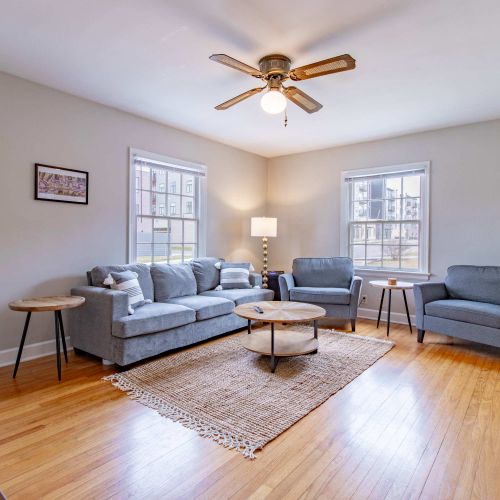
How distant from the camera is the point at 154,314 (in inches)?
Result: 121

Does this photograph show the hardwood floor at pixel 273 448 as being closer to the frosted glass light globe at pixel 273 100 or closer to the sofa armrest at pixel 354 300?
the sofa armrest at pixel 354 300

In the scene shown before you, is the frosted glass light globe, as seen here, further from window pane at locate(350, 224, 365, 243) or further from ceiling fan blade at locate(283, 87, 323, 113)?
window pane at locate(350, 224, 365, 243)

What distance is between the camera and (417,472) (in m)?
1.69

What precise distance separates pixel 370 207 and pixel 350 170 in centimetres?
64

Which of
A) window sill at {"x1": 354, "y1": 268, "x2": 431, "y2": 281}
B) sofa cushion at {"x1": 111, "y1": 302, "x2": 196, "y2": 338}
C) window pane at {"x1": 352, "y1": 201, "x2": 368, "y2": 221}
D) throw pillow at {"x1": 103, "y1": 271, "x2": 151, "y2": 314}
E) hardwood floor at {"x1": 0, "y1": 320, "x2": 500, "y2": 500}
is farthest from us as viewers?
window pane at {"x1": 352, "y1": 201, "x2": 368, "y2": 221}

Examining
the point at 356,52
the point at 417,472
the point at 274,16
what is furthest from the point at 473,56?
the point at 417,472

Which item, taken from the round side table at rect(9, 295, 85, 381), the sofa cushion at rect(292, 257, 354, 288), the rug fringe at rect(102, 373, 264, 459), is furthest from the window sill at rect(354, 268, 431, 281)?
the round side table at rect(9, 295, 85, 381)

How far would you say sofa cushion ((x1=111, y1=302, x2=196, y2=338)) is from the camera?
2854 millimetres

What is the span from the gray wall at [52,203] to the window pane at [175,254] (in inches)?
28.1

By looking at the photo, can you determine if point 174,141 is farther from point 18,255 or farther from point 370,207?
point 370,207

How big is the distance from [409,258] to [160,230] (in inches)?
134

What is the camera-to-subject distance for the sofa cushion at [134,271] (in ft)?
11.0

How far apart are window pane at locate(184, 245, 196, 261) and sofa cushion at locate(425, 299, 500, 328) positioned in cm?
301

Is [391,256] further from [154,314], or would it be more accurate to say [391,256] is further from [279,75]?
[154,314]
